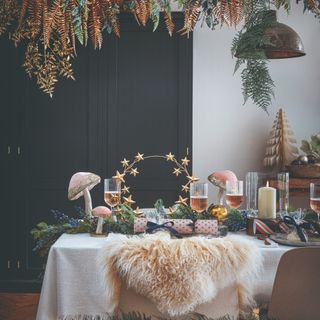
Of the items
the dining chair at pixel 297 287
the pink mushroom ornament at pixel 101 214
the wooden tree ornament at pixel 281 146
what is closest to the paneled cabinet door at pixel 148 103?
the wooden tree ornament at pixel 281 146

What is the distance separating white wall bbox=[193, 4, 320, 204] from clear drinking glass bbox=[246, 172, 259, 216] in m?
1.92

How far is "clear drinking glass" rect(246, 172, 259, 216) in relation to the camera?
2.50 metres

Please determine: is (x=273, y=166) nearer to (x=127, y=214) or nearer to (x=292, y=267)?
(x=127, y=214)

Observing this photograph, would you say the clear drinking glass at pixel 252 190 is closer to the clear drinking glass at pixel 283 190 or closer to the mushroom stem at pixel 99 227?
the clear drinking glass at pixel 283 190

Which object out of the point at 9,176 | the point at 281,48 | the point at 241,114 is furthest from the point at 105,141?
the point at 281,48

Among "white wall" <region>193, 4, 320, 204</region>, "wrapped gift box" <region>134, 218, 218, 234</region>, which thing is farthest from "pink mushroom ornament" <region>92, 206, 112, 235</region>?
"white wall" <region>193, 4, 320, 204</region>

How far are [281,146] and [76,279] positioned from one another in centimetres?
259

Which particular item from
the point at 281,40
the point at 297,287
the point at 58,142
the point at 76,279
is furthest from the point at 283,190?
the point at 58,142

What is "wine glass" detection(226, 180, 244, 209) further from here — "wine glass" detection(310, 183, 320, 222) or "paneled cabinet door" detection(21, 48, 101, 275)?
"paneled cabinet door" detection(21, 48, 101, 275)

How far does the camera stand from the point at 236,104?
4578mm

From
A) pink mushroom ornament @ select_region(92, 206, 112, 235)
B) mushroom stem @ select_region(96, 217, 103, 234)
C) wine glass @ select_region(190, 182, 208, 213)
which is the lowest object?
mushroom stem @ select_region(96, 217, 103, 234)

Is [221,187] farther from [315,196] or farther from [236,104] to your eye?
[236,104]

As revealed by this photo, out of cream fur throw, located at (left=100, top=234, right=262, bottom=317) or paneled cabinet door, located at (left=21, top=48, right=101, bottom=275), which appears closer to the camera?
cream fur throw, located at (left=100, top=234, right=262, bottom=317)

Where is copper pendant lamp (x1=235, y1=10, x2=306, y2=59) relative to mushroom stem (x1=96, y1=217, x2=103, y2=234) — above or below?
above
